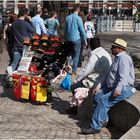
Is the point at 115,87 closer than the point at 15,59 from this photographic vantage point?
Yes

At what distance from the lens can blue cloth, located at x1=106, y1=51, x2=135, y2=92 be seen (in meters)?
7.21

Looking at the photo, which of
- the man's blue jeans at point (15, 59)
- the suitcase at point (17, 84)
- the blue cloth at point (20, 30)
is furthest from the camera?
the man's blue jeans at point (15, 59)

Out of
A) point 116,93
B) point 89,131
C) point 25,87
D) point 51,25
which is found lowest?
point 89,131

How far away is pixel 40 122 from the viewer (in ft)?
26.6

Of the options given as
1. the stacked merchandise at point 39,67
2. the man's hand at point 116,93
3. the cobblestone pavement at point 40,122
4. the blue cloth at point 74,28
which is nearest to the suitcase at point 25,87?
the stacked merchandise at point 39,67

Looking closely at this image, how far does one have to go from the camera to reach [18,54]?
37.1ft

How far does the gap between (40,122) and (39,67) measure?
2.39 metres

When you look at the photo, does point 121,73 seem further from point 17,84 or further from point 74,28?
point 74,28

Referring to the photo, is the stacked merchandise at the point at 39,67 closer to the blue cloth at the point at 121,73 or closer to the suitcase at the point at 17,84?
the suitcase at the point at 17,84

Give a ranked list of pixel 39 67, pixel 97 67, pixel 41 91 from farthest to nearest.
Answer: pixel 39 67
pixel 41 91
pixel 97 67

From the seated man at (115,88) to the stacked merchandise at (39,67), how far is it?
82.5 inches

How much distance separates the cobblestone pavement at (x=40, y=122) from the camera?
7246 mm

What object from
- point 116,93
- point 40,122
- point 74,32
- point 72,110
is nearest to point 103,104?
point 116,93

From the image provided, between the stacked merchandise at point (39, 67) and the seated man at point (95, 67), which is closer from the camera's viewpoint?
the seated man at point (95, 67)
